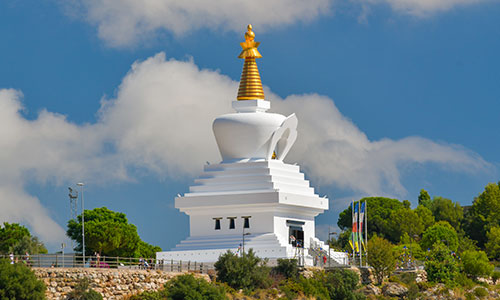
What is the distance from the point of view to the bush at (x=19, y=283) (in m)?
47.2

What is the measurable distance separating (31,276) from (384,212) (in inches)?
2524

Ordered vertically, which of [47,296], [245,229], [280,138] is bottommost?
[47,296]

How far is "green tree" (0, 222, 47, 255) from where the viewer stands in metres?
79.2

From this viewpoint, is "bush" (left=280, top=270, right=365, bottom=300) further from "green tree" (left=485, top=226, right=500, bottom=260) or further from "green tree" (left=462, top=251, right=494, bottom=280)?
"green tree" (left=485, top=226, right=500, bottom=260)

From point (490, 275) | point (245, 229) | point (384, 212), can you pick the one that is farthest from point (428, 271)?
point (384, 212)

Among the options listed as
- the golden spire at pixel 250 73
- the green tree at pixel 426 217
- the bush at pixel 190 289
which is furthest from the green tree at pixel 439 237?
the bush at pixel 190 289

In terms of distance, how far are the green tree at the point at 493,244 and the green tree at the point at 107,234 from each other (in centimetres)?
3041

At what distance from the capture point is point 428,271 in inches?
2621

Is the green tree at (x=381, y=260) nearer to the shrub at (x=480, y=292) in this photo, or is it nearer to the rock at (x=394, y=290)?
the rock at (x=394, y=290)

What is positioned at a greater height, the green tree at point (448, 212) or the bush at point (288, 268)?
the green tree at point (448, 212)

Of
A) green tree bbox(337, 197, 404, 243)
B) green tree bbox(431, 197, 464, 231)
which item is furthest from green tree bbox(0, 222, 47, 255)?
green tree bbox(431, 197, 464, 231)

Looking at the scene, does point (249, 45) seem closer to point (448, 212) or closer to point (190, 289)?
point (190, 289)

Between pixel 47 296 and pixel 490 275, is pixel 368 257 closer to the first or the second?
pixel 490 275

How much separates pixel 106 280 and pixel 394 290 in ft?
63.9
